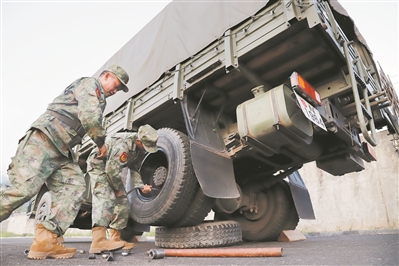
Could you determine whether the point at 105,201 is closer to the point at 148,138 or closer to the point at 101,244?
the point at 101,244

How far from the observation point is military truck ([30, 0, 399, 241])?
1.99 metres

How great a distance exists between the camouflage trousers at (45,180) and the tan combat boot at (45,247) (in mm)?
49

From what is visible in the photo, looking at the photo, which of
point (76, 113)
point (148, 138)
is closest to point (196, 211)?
point (148, 138)

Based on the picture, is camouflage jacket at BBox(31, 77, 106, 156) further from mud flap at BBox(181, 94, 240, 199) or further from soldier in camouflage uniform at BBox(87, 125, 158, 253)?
mud flap at BBox(181, 94, 240, 199)

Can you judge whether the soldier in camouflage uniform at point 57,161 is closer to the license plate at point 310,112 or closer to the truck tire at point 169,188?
the truck tire at point 169,188

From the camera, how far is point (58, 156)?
202cm

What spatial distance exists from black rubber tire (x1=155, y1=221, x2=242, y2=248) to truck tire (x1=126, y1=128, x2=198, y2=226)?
0.11 metres

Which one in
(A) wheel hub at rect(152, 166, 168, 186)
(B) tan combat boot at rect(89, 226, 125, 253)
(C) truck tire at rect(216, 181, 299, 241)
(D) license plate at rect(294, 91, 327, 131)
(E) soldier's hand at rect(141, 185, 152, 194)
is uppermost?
(D) license plate at rect(294, 91, 327, 131)

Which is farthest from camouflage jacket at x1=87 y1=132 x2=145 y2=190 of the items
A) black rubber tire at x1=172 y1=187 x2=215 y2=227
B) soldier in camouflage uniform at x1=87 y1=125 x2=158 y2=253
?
black rubber tire at x1=172 y1=187 x2=215 y2=227

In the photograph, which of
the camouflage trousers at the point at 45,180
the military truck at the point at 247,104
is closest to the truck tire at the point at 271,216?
the military truck at the point at 247,104

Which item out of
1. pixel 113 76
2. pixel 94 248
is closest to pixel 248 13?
pixel 113 76

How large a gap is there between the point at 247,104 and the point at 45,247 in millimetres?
1706

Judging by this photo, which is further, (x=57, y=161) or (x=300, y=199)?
(x=300, y=199)

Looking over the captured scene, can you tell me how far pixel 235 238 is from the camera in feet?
8.14
